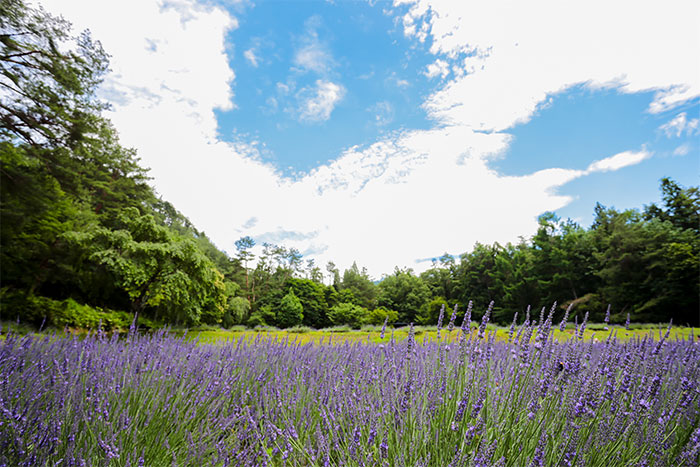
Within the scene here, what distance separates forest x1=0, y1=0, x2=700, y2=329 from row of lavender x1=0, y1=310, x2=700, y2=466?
645 millimetres

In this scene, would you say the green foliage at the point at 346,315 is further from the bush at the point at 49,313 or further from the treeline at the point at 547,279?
the bush at the point at 49,313

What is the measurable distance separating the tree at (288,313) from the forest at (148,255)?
11 cm

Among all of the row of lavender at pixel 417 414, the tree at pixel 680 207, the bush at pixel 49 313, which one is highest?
the tree at pixel 680 207

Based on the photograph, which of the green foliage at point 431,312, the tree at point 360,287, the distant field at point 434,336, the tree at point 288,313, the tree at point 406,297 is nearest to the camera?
the distant field at point 434,336

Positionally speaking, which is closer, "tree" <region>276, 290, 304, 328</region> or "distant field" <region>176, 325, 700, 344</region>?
"distant field" <region>176, 325, 700, 344</region>

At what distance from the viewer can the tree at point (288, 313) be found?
3047 cm

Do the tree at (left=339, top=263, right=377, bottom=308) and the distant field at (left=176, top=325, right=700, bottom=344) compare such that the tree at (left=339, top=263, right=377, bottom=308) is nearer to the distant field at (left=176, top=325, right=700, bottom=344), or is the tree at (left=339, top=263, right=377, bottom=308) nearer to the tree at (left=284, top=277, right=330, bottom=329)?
the tree at (left=284, top=277, right=330, bottom=329)

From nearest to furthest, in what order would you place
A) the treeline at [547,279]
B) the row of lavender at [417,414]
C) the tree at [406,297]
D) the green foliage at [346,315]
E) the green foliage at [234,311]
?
1. the row of lavender at [417,414]
2. the treeline at [547,279]
3. the green foliage at [234,311]
4. the green foliage at [346,315]
5. the tree at [406,297]

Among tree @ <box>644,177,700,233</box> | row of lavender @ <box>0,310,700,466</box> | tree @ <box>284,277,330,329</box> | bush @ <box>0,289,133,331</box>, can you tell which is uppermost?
tree @ <box>644,177,700,233</box>

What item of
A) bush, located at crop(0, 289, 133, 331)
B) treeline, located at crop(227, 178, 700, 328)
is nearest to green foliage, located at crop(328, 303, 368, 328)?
treeline, located at crop(227, 178, 700, 328)

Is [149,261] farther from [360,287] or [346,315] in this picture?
[360,287]

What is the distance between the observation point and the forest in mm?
9413

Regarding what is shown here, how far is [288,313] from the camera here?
3045 cm

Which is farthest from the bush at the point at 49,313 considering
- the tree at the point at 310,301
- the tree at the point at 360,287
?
the tree at the point at 360,287
